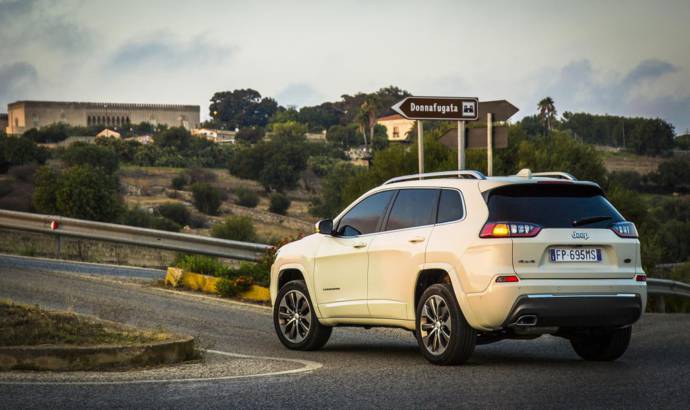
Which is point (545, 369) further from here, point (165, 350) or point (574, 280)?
point (165, 350)

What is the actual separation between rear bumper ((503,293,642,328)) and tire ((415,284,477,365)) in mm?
418

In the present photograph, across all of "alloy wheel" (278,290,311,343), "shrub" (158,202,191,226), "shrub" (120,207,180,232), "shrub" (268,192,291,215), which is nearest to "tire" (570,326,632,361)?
"alloy wheel" (278,290,311,343)

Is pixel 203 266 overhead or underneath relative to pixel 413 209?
underneath

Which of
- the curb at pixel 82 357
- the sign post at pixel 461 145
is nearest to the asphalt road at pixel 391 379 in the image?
the curb at pixel 82 357

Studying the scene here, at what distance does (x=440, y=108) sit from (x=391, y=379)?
1051cm

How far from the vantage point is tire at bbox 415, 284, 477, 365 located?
34.1ft

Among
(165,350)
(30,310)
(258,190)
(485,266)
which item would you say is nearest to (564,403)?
(485,266)

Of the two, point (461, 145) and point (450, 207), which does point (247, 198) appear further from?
point (450, 207)

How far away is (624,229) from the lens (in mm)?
10742

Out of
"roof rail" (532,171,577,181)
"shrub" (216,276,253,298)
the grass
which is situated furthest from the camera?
"shrub" (216,276,253,298)

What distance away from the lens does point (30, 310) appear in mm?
12391

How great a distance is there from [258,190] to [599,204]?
485 feet

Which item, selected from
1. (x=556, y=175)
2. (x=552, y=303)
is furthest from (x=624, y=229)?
(x=552, y=303)

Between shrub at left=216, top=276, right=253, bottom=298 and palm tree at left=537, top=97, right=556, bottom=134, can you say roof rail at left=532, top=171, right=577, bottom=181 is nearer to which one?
shrub at left=216, top=276, right=253, bottom=298
